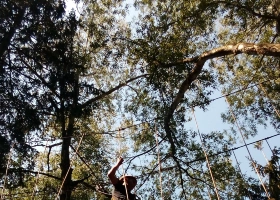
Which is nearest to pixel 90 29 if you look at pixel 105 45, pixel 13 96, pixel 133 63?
pixel 105 45

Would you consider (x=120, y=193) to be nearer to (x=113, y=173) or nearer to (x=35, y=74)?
(x=113, y=173)

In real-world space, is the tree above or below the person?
above

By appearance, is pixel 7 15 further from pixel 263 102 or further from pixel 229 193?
pixel 263 102

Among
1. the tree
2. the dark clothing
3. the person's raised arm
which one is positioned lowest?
the dark clothing

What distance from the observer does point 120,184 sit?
2588 mm

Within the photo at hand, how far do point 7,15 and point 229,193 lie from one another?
402cm

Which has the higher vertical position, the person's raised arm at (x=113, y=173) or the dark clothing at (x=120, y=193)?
the person's raised arm at (x=113, y=173)

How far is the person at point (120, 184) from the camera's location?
8.14 ft

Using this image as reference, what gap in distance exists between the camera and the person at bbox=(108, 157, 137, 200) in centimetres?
248

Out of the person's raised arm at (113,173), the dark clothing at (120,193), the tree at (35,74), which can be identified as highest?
the tree at (35,74)

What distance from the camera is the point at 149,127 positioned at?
5.65 meters

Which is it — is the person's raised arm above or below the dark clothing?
above

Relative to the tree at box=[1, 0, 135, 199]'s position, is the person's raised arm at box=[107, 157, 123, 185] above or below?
below

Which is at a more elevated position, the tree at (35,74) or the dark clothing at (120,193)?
the tree at (35,74)
